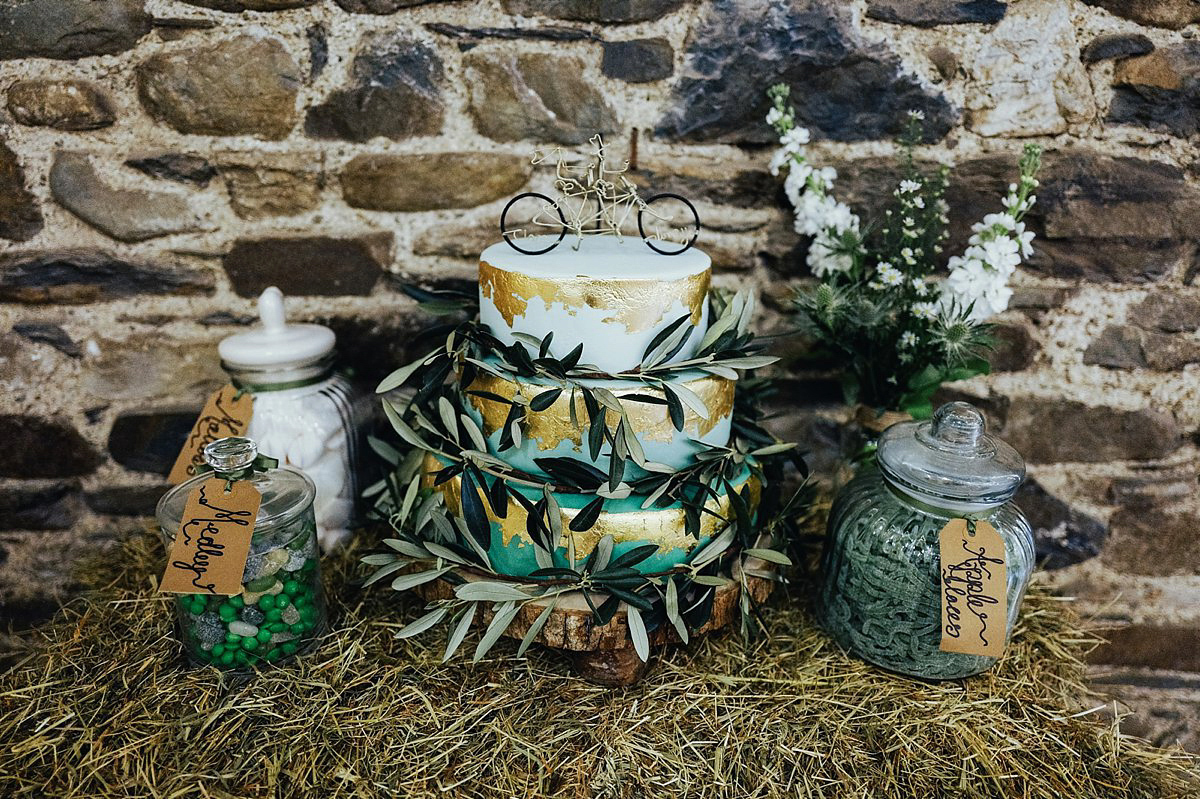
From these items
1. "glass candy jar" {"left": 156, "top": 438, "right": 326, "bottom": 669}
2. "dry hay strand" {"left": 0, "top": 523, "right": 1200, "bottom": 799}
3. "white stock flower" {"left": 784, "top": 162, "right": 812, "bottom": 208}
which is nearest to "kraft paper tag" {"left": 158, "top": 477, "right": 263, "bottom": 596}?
"glass candy jar" {"left": 156, "top": 438, "right": 326, "bottom": 669}

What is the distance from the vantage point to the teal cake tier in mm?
834

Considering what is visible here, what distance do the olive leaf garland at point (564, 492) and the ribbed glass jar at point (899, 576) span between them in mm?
112

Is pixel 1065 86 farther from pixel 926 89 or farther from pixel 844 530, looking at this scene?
pixel 844 530

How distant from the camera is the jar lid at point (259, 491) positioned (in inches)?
33.1

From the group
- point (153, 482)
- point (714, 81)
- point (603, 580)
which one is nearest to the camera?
point (603, 580)

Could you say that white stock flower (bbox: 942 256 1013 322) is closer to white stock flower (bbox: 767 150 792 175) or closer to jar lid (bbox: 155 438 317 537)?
white stock flower (bbox: 767 150 792 175)

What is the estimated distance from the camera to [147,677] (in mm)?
875

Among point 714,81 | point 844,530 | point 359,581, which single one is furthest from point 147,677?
point 714,81

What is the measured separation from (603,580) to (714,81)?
0.74 m

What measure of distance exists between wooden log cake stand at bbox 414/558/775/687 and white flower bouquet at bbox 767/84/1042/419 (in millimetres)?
349

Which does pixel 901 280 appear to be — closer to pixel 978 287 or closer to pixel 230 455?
pixel 978 287

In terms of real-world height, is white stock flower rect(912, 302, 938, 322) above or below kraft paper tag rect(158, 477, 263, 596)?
above

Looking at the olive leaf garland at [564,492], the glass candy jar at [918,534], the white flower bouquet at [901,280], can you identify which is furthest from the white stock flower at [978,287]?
the olive leaf garland at [564,492]

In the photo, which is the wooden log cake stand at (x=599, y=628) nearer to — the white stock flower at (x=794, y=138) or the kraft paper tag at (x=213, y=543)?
the kraft paper tag at (x=213, y=543)
